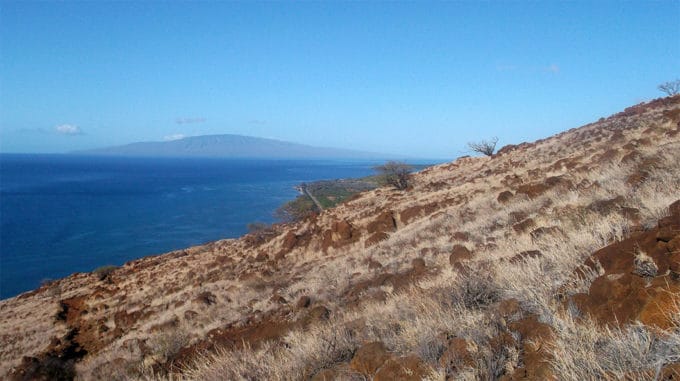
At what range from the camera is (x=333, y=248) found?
16625 millimetres

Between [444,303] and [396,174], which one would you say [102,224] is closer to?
[396,174]

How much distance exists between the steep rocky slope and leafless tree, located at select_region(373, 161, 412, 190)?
9782 mm

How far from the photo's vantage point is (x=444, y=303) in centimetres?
466

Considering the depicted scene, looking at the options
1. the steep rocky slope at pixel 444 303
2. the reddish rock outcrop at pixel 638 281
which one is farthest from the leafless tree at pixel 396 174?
the reddish rock outcrop at pixel 638 281

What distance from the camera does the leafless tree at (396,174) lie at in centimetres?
2844

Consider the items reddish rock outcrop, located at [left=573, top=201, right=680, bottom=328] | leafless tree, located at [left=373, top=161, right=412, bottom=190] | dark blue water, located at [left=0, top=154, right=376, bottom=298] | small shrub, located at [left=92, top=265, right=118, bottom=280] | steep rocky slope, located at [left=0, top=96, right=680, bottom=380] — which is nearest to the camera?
reddish rock outcrop, located at [left=573, top=201, right=680, bottom=328]

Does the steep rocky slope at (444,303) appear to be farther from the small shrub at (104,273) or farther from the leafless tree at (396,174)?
the leafless tree at (396,174)

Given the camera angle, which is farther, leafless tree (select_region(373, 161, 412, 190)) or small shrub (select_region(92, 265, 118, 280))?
leafless tree (select_region(373, 161, 412, 190))

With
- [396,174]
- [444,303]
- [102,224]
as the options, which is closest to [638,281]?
[444,303]

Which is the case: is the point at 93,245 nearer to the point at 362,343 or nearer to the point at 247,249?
the point at 247,249

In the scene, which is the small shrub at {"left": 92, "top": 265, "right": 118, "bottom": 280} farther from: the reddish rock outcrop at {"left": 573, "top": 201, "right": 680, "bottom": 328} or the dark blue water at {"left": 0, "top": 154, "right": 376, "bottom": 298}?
the reddish rock outcrop at {"left": 573, "top": 201, "right": 680, "bottom": 328}

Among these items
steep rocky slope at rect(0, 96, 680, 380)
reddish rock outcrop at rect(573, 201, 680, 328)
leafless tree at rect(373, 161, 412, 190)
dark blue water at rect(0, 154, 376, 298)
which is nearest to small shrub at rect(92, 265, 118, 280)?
steep rocky slope at rect(0, 96, 680, 380)

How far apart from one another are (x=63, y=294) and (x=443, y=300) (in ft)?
83.4

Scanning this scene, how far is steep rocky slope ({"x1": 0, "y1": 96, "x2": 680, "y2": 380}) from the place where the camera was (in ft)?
9.49
